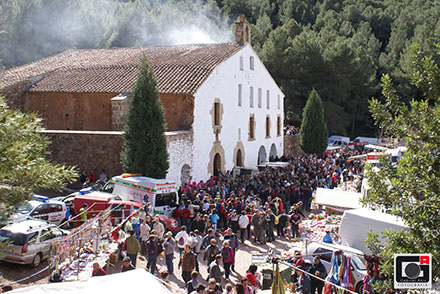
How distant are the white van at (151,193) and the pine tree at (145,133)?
1.85m

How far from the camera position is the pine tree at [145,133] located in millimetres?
20203

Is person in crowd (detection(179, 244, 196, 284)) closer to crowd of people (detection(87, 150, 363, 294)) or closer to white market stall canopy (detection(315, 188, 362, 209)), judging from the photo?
crowd of people (detection(87, 150, 363, 294))

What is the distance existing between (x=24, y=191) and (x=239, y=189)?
1612 centimetres

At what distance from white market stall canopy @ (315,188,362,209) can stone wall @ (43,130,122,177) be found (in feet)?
30.1

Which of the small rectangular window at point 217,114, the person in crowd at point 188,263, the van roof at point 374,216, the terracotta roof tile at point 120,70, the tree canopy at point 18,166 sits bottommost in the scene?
the person in crowd at point 188,263

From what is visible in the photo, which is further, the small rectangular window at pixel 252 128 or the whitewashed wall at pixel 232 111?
the small rectangular window at pixel 252 128

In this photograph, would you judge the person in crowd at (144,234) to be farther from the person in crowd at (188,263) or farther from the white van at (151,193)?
the white van at (151,193)

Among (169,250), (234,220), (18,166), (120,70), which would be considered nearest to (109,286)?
(18,166)

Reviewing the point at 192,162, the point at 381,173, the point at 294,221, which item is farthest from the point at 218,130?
the point at 381,173

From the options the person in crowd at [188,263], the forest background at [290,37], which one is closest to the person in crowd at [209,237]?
the person in crowd at [188,263]

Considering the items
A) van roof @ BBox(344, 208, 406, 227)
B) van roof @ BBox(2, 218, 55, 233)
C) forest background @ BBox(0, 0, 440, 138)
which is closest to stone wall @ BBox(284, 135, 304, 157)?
forest background @ BBox(0, 0, 440, 138)

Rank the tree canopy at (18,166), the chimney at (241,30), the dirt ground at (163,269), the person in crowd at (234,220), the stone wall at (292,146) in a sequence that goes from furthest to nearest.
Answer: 1. the stone wall at (292,146)
2. the chimney at (241,30)
3. the person in crowd at (234,220)
4. the dirt ground at (163,269)
5. the tree canopy at (18,166)

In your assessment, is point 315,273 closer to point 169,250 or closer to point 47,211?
point 169,250

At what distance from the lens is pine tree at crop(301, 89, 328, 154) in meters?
41.5
